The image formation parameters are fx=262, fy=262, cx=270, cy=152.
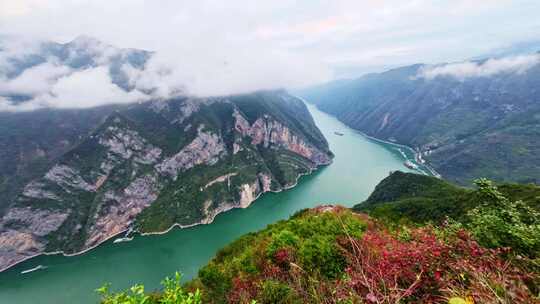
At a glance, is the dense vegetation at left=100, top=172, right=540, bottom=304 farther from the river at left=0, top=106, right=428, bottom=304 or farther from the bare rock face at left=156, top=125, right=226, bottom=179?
the bare rock face at left=156, top=125, right=226, bottom=179

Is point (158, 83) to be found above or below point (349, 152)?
above

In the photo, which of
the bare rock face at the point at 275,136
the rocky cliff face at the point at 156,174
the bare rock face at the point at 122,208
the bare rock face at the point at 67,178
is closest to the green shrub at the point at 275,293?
the rocky cliff face at the point at 156,174

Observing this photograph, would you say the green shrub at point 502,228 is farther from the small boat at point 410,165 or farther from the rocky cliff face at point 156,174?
the small boat at point 410,165

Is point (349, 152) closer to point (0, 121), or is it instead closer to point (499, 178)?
point (499, 178)

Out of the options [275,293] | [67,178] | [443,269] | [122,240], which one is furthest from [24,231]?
[443,269]

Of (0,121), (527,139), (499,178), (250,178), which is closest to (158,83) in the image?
(0,121)

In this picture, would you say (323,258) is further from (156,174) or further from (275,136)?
(275,136)

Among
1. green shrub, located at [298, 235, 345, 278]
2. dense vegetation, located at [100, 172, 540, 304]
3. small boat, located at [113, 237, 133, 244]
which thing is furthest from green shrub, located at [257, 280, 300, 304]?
small boat, located at [113, 237, 133, 244]

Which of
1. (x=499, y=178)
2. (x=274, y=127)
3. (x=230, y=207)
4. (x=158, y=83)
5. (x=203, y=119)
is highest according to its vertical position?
(x=158, y=83)
